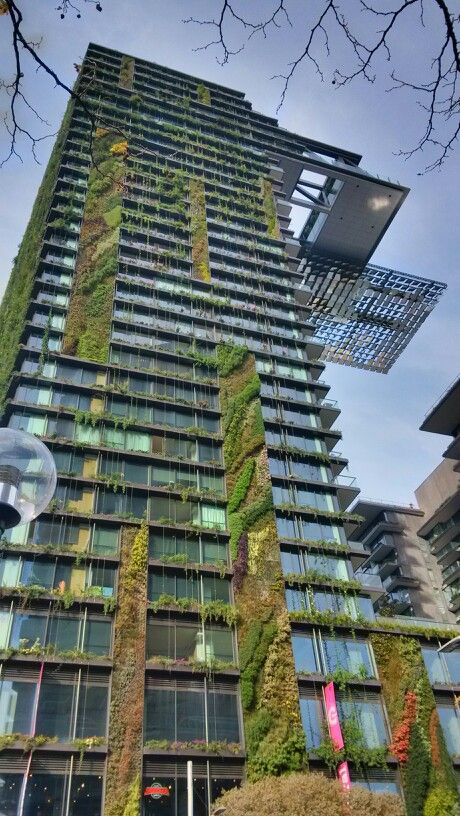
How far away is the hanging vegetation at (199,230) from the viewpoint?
57.7 metres

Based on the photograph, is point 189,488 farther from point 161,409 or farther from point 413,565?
point 413,565

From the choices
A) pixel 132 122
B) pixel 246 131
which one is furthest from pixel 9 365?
pixel 246 131

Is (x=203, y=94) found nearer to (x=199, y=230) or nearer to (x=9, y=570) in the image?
(x=199, y=230)

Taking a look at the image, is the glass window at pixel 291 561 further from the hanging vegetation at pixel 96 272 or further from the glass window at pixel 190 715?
the hanging vegetation at pixel 96 272

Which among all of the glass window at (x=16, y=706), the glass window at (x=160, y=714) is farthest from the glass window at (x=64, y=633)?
the glass window at (x=160, y=714)

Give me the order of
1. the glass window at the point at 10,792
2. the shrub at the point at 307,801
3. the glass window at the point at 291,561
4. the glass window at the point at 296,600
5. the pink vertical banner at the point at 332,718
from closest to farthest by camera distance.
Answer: the shrub at the point at 307,801
the glass window at the point at 10,792
the pink vertical banner at the point at 332,718
the glass window at the point at 296,600
the glass window at the point at 291,561

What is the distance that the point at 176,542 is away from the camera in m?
38.0

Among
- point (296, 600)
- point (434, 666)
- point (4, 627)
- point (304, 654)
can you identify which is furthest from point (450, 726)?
point (4, 627)

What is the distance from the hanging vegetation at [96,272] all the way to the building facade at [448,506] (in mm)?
34547

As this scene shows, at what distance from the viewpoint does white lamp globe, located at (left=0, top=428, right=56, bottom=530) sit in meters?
5.67

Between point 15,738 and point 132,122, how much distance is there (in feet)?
192

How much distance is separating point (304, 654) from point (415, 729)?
20.4ft

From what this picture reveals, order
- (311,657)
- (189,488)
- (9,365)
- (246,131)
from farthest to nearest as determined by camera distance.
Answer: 1. (246,131)
2. (9,365)
3. (189,488)
4. (311,657)

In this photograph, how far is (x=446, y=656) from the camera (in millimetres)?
36688
